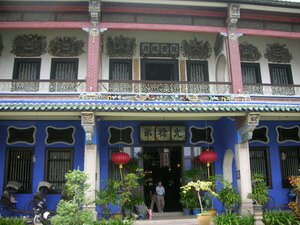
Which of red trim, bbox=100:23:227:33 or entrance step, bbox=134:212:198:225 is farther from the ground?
red trim, bbox=100:23:227:33

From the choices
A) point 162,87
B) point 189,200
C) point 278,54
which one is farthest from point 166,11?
point 189,200

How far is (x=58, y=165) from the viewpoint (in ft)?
42.3

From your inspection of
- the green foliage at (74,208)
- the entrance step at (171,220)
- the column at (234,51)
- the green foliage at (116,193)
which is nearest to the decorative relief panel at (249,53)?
the column at (234,51)

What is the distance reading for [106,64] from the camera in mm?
13984

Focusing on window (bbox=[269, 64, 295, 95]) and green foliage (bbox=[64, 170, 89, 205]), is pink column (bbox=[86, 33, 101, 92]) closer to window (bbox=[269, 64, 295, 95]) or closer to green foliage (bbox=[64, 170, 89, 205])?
green foliage (bbox=[64, 170, 89, 205])

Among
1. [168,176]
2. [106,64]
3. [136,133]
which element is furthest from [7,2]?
[168,176]

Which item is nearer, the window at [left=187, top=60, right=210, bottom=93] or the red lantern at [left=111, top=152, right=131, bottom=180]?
the red lantern at [left=111, top=152, right=131, bottom=180]

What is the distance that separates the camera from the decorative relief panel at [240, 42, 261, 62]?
1469 centimetres

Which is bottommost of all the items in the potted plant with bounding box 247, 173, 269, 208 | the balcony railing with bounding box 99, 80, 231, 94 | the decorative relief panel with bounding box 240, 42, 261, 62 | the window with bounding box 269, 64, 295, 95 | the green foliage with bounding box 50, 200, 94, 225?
the green foliage with bounding box 50, 200, 94, 225

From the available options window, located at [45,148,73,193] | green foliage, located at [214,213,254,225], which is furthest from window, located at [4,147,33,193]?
green foliage, located at [214,213,254,225]

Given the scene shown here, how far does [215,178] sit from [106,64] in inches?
231

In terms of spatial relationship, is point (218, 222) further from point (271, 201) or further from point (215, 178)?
point (271, 201)

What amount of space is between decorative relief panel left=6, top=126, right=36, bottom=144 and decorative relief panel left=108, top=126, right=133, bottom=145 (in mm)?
2750

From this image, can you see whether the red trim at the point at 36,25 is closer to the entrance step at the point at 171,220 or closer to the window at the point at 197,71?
the window at the point at 197,71
